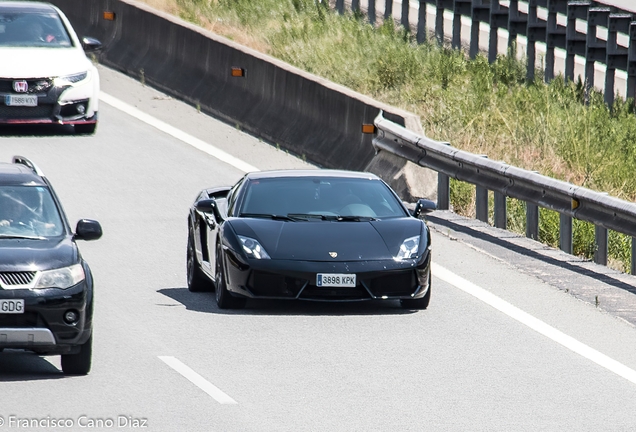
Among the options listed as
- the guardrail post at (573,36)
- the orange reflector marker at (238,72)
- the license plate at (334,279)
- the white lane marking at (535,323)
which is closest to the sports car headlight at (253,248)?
the license plate at (334,279)

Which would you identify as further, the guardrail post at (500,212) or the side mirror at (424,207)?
the guardrail post at (500,212)

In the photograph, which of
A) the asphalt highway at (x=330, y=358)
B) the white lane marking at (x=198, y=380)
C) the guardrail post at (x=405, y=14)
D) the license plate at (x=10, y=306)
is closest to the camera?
the asphalt highway at (x=330, y=358)

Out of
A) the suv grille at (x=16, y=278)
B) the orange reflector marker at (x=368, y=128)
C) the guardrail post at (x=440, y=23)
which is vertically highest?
the suv grille at (x=16, y=278)

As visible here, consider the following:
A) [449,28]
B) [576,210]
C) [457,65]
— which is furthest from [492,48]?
[576,210]

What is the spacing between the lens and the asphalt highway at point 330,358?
973cm

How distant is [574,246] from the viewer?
17.1m

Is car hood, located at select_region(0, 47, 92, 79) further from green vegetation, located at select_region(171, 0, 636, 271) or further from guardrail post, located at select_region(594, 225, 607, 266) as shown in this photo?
guardrail post, located at select_region(594, 225, 607, 266)

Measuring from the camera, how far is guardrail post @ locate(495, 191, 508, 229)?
17375mm

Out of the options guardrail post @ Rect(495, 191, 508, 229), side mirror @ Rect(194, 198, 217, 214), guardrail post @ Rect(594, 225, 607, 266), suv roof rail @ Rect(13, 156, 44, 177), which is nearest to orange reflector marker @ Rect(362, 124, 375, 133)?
guardrail post @ Rect(495, 191, 508, 229)

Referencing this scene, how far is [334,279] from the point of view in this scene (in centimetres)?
1308

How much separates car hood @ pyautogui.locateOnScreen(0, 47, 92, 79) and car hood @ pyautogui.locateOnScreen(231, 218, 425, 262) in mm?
8668

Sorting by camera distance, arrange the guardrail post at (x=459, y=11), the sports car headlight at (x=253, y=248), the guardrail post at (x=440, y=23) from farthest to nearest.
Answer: the guardrail post at (x=440, y=23), the guardrail post at (x=459, y=11), the sports car headlight at (x=253, y=248)

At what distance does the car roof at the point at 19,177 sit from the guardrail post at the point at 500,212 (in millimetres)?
6561

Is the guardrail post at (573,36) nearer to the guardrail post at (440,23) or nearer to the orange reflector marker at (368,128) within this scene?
the guardrail post at (440,23)
